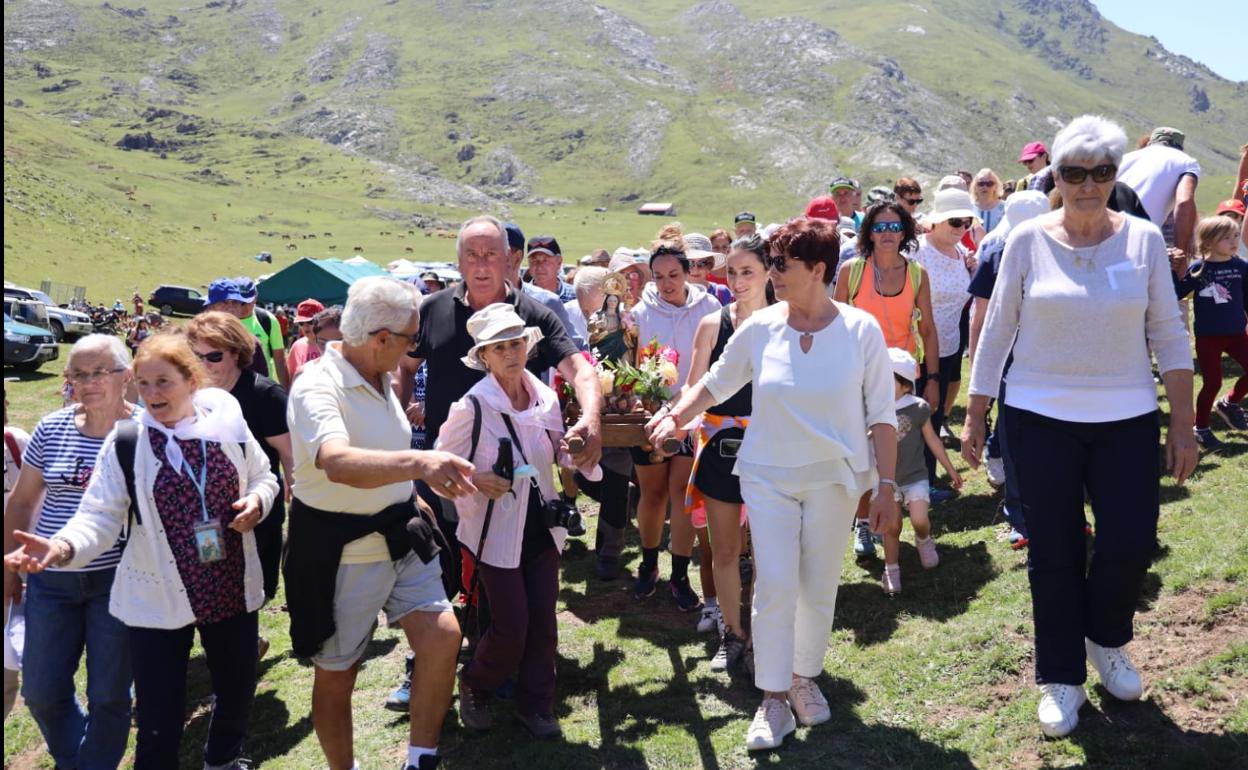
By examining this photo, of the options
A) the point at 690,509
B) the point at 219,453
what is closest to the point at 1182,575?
Answer: the point at 690,509

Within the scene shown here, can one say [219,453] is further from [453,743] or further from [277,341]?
[277,341]

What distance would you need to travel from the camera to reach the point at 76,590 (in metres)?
4.53

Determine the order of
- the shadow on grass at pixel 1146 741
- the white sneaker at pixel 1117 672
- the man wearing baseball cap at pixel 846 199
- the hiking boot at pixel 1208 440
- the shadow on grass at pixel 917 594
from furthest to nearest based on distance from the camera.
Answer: the man wearing baseball cap at pixel 846 199 < the hiking boot at pixel 1208 440 < the shadow on grass at pixel 917 594 < the white sneaker at pixel 1117 672 < the shadow on grass at pixel 1146 741

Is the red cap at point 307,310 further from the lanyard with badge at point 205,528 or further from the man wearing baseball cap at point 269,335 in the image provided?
the lanyard with badge at point 205,528

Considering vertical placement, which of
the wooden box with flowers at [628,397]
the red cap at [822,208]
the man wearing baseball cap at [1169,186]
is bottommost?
the wooden box with flowers at [628,397]

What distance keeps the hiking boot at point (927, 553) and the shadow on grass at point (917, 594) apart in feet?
0.15

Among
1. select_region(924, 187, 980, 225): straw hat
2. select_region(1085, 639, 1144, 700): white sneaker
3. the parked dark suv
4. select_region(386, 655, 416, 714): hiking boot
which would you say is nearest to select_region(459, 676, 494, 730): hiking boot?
select_region(386, 655, 416, 714): hiking boot

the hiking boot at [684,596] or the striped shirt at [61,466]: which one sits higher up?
the striped shirt at [61,466]

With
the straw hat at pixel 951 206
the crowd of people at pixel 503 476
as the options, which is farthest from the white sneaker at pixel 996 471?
the crowd of people at pixel 503 476

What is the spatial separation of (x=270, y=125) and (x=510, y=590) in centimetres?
18928

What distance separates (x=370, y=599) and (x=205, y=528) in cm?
77

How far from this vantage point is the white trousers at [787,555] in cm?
436

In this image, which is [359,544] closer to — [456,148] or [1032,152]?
[1032,152]

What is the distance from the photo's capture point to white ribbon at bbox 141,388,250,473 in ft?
13.5
